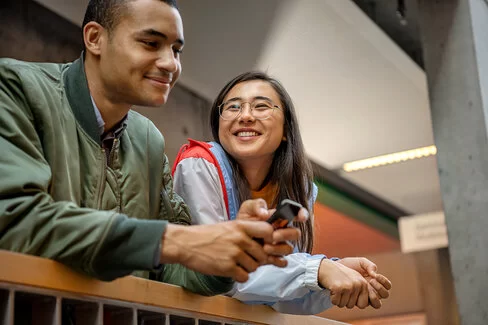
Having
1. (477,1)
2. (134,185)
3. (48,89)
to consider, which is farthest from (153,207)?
(477,1)

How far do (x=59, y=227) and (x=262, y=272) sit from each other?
0.80m

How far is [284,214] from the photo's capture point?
1.47 meters

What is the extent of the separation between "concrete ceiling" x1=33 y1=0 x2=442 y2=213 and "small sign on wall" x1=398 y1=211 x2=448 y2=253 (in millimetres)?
1970

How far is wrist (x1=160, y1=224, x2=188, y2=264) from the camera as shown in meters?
1.41

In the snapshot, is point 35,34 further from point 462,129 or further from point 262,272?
point 262,272

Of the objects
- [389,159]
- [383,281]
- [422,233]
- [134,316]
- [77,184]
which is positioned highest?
[389,159]

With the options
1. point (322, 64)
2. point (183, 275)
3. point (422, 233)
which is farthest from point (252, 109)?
point (422, 233)

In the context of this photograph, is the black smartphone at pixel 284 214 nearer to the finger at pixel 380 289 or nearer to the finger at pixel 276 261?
the finger at pixel 276 261

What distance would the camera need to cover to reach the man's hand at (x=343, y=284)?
2023mm

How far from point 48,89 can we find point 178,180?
0.68 meters

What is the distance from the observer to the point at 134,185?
187 centimetres

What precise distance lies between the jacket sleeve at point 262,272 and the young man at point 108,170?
0.15 metres

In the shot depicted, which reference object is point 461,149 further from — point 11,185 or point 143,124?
point 11,185

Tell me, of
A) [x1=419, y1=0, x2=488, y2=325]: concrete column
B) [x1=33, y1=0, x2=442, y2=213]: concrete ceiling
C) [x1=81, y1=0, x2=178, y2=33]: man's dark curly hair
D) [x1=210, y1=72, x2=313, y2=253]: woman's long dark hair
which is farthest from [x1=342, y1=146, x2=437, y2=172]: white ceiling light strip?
[x1=81, y1=0, x2=178, y2=33]: man's dark curly hair
